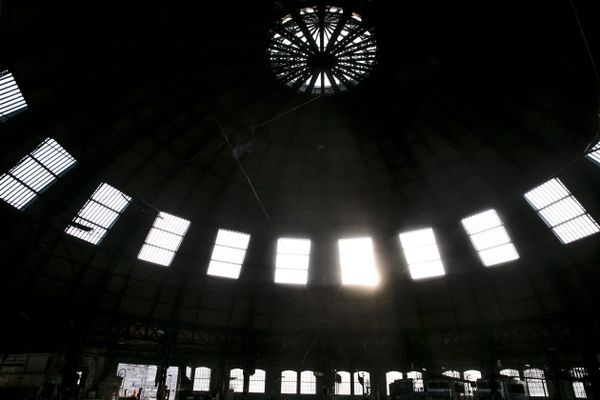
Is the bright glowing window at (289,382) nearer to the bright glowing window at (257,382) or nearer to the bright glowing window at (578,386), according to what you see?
the bright glowing window at (257,382)

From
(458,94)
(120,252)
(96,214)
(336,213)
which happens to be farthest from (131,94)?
(458,94)

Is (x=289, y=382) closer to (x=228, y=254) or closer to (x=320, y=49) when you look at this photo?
(x=228, y=254)

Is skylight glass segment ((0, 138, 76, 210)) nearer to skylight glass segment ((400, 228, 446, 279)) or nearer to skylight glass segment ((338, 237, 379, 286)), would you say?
skylight glass segment ((338, 237, 379, 286))

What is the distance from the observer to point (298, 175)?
2466 centimetres

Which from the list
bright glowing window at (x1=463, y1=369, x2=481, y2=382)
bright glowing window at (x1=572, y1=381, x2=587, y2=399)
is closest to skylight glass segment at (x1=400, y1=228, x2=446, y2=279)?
bright glowing window at (x1=463, y1=369, x2=481, y2=382)

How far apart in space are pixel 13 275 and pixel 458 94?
83.1 ft

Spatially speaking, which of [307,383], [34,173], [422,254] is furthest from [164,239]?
[422,254]

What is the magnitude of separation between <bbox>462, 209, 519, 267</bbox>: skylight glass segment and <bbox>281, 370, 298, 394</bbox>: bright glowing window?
16551 millimetres

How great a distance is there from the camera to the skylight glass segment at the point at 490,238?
73.1ft

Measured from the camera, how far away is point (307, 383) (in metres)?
28.8

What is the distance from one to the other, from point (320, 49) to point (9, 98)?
14.1 meters

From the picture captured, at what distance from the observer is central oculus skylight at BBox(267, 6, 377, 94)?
651 inches

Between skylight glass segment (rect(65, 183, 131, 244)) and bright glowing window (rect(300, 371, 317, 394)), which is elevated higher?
skylight glass segment (rect(65, 183, 131, 244))

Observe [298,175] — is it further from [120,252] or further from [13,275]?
[13,275]
